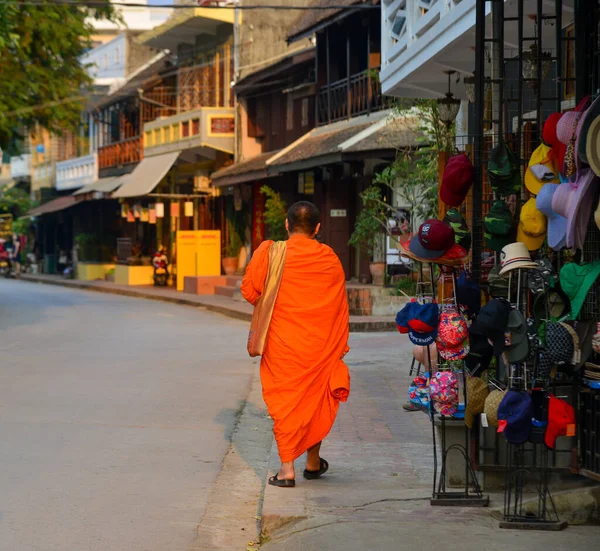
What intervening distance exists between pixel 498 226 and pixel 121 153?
43.4 m

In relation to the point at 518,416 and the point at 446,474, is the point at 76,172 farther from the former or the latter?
the point at 518,416

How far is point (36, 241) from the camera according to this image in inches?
2281

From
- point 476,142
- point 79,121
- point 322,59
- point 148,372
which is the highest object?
point 322,59

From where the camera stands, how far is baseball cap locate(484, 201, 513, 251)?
6320 millimetres

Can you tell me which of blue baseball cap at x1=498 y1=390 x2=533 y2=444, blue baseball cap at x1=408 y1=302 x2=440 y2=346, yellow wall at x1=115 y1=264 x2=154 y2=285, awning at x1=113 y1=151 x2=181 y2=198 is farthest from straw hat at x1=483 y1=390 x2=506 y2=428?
yellow wall at x1=115 y1=264 x2=154 y2=285

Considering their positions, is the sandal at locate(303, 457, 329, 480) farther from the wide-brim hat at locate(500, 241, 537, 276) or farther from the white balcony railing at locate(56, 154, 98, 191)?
the white balcony railing at locate(56, 154, 98, 191)

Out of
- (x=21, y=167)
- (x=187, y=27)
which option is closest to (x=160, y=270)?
(x=187, y=27)

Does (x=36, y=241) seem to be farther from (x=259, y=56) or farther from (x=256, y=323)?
(x=256, y=323)

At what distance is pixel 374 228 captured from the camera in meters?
22.7

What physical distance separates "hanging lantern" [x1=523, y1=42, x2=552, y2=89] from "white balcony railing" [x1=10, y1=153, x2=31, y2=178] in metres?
58.5

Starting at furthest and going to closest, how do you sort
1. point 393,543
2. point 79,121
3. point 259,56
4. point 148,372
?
1. point 259,56
2. point 79,121
3. point 148,372
4. point 393,543

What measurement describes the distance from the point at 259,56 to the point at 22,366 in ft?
77.2

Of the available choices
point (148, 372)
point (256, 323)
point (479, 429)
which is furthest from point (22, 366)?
point (479, 429)

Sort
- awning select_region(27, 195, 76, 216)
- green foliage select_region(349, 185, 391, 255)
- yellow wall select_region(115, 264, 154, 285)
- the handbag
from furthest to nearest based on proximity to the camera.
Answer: awning select_region(27, 195, 76, 216), yellow wall select_region(115, 264, 154, 285), green foliage select_region(349, 185, 391, 255), the handbag
